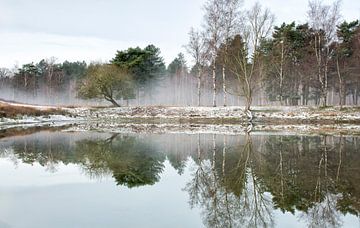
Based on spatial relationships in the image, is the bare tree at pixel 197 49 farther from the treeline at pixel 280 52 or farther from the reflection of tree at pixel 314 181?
the reflection of tree at pixel 314 181

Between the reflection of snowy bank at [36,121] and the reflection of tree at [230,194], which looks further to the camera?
the reflection of snowy bank at [36,121]

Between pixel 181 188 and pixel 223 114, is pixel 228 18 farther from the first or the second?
pixel 181 188

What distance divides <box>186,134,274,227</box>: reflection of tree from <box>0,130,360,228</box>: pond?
0.02m

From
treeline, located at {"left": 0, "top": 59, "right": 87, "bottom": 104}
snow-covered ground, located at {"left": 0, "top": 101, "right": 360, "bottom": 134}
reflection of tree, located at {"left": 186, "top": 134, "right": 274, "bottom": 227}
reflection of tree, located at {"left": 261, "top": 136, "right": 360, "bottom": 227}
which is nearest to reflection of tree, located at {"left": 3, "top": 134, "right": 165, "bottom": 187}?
reflection of tree, located at {"left": 186, "top": 134, "right": 274, "bottom": 227}

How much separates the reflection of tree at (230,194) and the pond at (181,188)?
0.02 metres

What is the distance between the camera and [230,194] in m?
8.59

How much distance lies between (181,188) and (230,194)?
1402 millimetres

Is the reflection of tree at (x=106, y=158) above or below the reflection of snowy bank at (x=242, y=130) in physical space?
below

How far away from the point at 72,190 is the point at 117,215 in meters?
2.64

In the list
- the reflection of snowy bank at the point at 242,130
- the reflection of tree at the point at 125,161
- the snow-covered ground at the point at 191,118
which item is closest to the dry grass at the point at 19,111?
the snow-covered ground at the point at 191,118

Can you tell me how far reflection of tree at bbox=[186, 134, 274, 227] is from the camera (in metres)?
6.98

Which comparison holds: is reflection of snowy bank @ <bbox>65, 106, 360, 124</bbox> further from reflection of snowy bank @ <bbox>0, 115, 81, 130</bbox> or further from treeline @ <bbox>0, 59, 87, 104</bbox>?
treeline @ <bbox>0, 59, 87, 104</bbox>

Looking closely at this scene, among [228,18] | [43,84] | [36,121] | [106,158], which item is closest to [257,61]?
[228,18]

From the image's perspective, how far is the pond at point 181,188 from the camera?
6.93m
